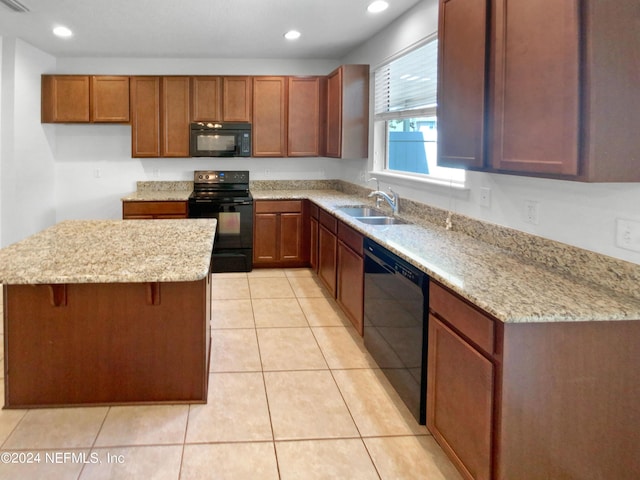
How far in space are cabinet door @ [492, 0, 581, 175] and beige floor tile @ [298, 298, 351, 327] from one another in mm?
2210

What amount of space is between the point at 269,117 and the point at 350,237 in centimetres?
269

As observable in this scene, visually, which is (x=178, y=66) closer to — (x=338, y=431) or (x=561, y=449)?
(x=338, y=431)

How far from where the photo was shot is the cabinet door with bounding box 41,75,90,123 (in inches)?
227

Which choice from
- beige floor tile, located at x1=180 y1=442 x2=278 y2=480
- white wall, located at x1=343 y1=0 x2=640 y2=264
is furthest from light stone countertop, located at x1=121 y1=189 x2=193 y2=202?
beige floor tile, located at x1=180 y1=442 x2=278 y2=480

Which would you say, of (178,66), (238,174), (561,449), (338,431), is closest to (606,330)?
(561,449)

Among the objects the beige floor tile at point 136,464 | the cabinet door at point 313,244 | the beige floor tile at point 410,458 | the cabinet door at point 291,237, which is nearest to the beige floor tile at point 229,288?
the cabinet door at point 291,237

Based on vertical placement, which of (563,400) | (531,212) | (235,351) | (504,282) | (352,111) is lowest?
(235,351)

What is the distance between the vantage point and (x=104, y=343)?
270 centimetres

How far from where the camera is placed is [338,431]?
255cm

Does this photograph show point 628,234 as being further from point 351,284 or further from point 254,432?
point 351,284

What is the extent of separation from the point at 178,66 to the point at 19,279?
4588mm

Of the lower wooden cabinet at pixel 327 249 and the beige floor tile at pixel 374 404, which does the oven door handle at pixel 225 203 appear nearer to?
the lower wooden cabinet at pixel 327 249

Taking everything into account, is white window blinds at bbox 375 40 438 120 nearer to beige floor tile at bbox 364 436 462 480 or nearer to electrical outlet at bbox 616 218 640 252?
electrical outlet at bbox 616 218 640 252

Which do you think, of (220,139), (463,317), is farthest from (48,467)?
(220,139)
